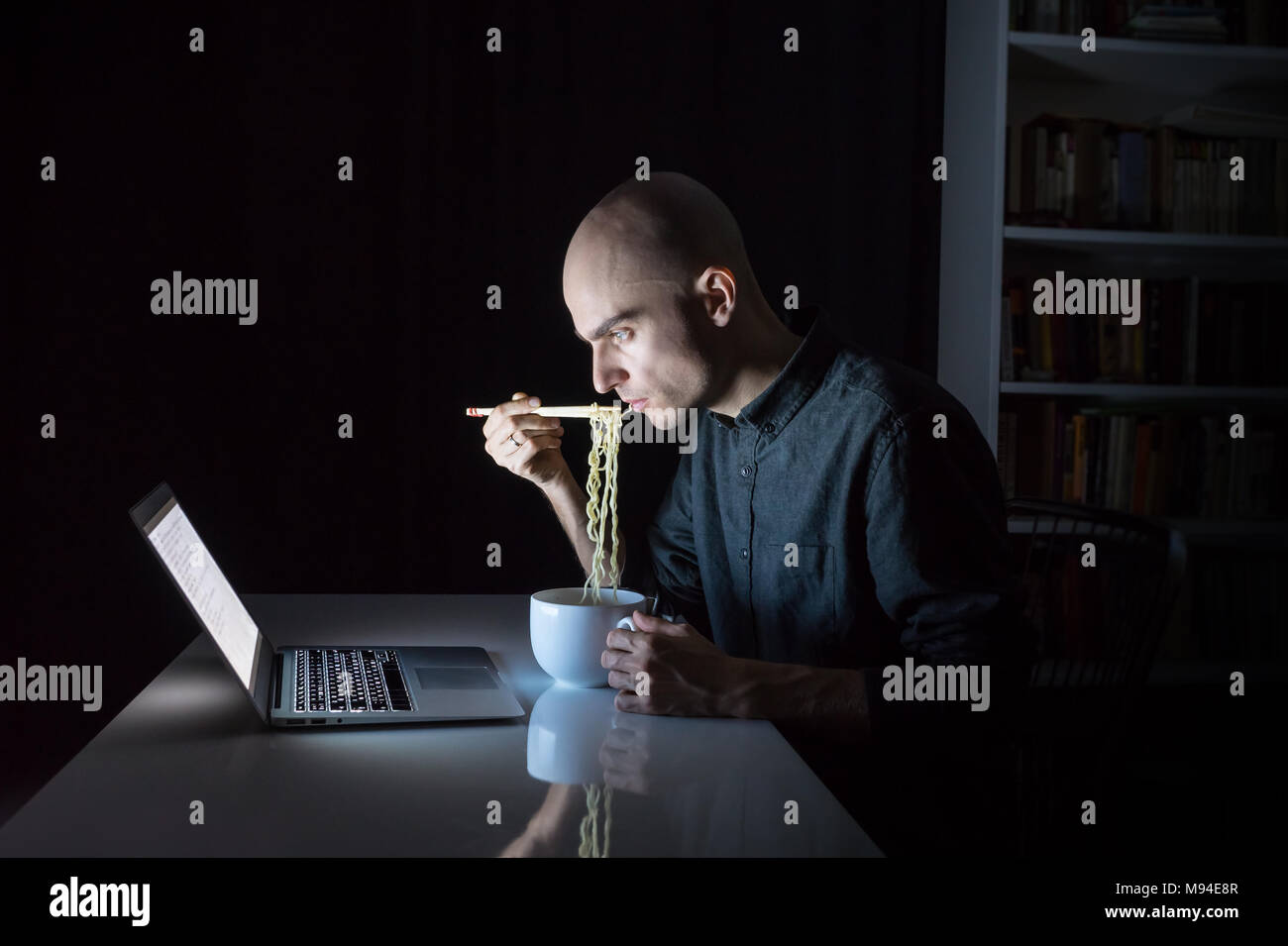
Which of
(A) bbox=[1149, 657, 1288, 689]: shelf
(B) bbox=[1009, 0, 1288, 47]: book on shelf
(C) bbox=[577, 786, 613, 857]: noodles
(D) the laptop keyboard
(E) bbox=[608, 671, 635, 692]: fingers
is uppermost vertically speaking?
(B) bbox=[1009, 0, 1288, 47]: book on shelf

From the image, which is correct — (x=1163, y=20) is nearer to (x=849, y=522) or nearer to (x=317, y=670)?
(x=849, y=522)

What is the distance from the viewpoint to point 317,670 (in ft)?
4.26

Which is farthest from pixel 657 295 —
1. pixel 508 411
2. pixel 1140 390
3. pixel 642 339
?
pixel 1140 390

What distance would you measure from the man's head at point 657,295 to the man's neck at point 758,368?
0.08 ft

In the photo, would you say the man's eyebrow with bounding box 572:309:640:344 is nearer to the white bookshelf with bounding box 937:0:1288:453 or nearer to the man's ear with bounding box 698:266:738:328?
the man's ear with bounding box 698:266:738:328

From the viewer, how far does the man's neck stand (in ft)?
5.49

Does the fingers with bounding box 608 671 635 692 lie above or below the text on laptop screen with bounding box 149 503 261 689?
below

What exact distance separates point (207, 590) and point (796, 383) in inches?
35.3

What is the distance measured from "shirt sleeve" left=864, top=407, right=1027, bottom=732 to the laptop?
493mm

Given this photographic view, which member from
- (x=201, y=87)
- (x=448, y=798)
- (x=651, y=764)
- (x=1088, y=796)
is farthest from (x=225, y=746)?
(x=201, y=87)

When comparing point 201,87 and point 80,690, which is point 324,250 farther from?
point 80,690

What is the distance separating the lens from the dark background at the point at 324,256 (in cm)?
237

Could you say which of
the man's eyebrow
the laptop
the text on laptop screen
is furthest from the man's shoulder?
the text on laptop screen

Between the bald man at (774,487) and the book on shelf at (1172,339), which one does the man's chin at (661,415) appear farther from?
the book on shelf at (1172,339)
